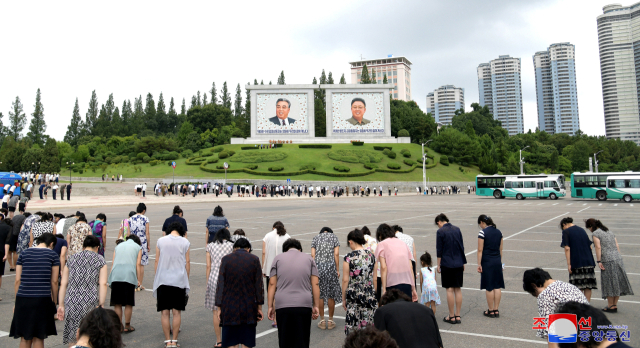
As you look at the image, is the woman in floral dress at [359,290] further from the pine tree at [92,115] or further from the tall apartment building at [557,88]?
the tall apartment building at [557,88]

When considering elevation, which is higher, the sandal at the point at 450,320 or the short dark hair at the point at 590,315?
the short dark hair at the point at 590,315

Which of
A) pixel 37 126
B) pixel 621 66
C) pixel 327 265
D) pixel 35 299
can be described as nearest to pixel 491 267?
pixel 327 265

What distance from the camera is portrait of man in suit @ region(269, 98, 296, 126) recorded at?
8000 cm

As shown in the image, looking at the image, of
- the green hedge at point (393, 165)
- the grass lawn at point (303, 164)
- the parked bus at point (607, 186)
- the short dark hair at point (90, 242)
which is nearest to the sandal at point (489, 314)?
the short dark hair at point (90, 242)

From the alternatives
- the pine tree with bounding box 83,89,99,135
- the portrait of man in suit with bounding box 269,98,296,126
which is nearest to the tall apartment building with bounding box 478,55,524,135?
the portrait of man in suit with bounding box 269,98,296,126

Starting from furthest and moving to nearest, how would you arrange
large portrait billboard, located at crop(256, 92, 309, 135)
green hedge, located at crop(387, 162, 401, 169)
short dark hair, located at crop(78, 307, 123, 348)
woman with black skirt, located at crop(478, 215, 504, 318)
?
large portrait billboard, located at crop(256, 92, 309, 135) → green hedge, located at crop(387, 162, 401, 169) → woman with black skirt, located at crop(478, 215, 504, 318) → short dark hair, located at crop(78, 307, 123, 348)

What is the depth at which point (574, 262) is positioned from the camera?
21.8 ft

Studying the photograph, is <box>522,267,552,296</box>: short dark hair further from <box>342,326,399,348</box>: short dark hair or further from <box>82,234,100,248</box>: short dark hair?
<box>82,234,100,248</box>: short dark hair

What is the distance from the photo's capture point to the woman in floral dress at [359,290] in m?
4.88

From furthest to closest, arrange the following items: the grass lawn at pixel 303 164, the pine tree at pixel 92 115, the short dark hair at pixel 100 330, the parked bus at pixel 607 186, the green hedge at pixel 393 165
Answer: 1. the pine tree at pixel 92 115
2. the green hedge at pixel 393 165
3. the grass lawn at pixel 303 164
4. the parked bus at pixel 607 186
5. the short dark hair at pixel 100 330

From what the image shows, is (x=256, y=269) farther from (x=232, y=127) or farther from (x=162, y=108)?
(x=162, y=108)

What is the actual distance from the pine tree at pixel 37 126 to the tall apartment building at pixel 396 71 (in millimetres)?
116223

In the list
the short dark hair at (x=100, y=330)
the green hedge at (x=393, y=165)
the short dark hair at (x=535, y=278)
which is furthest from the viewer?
the green hedge at (x=393, y=165)

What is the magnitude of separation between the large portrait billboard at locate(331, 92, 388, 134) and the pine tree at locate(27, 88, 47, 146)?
243 feet
